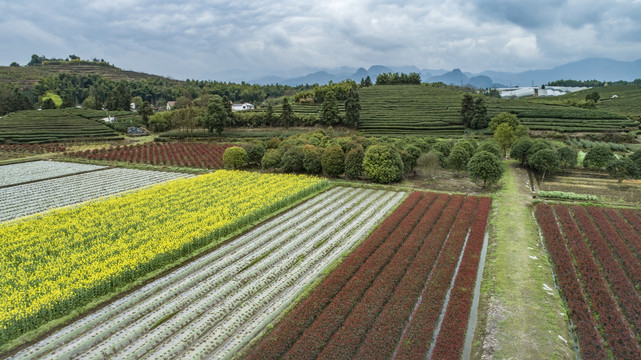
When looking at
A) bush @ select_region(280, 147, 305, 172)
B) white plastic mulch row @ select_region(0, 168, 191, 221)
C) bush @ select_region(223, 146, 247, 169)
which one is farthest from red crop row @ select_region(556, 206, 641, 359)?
white plastic mulch row @ select_region(0, 168, 191, 221)

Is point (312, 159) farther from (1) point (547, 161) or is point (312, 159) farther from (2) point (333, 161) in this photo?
(1) point (547, 161)

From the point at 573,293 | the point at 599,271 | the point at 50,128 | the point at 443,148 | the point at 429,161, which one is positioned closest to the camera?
the point at 573,293

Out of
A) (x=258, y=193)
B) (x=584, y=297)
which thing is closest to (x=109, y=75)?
(x=258, y=193)

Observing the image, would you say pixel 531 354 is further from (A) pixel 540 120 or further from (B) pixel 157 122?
(B) pixel 157 122

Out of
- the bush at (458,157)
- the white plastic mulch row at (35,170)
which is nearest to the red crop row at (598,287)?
the bush at (458,157)

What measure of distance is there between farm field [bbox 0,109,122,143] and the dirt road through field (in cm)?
6649

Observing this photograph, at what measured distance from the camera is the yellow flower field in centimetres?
1281

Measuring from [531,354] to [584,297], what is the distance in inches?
195

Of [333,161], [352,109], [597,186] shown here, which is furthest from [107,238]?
[352,109]

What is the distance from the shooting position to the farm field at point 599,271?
11.0 meters

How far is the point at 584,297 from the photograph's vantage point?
13266mm

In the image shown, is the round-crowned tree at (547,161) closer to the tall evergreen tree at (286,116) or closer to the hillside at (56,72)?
the tall evergreen tree at (286,116)

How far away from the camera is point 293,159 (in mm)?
35375

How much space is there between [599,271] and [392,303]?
412 inches
